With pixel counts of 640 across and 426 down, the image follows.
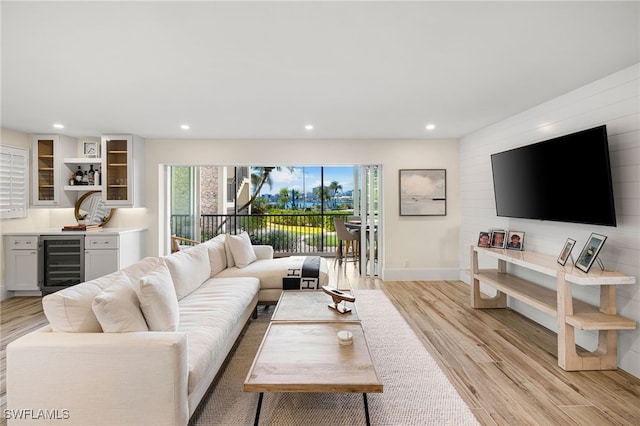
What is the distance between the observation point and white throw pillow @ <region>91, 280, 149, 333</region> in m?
1.68

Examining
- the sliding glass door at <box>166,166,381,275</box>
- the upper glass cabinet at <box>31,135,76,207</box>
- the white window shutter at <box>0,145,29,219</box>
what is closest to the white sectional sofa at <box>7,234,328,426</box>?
the white window shutter at <box>0,145,29,219</box>

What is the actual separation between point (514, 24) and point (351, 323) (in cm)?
221

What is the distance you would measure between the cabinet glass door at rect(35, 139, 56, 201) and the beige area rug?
4.26 metres

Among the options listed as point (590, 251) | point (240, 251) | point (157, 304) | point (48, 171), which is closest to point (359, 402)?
point (157, 304)

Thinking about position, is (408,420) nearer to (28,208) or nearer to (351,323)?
(351,323)

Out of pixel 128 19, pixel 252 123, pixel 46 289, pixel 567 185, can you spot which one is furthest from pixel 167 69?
pixel 46 289

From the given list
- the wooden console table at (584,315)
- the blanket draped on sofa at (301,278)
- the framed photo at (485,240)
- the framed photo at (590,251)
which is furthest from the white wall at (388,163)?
the framed photo at (590,251)

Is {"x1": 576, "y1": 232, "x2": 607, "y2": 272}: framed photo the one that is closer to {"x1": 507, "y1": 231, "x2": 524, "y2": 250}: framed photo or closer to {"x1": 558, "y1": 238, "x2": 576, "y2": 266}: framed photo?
{"x1": 558, "y1": 238, "x2": 576, "y2": 266}: framed photo

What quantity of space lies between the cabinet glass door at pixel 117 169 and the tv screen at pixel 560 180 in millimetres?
5228

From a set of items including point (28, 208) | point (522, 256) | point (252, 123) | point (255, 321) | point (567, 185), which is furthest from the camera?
point (28, 208)

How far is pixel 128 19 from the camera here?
1846 millimetres

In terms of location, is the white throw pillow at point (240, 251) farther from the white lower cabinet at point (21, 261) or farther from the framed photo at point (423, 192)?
the white lower cabinet at point (21, 261)

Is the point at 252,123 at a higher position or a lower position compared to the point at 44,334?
higher

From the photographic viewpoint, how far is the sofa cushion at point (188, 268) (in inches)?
112
